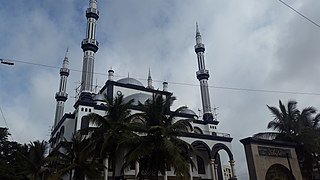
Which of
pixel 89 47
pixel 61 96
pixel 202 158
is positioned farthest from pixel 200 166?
pixel 61 96

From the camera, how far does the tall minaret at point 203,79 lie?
39744mm

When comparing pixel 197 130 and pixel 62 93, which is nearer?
pixel 197 130

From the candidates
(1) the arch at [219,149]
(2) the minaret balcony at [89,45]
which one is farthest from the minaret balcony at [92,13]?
(1) the arch at [219,149]

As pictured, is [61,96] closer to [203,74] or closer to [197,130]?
[197,130]

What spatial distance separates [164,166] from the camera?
18109 millimetres

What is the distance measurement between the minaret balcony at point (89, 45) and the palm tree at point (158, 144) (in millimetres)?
18622

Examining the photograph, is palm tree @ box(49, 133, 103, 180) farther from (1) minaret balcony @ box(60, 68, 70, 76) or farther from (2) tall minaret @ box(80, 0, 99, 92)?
(1) minaret balcony @ box(60, 68, 70, 76)

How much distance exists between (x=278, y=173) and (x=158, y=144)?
12.0 metres

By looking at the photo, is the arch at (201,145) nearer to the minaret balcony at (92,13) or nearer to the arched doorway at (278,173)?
the arched doorway at (278,173)

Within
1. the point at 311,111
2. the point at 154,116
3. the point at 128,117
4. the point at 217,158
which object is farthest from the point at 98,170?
the point at 311,111

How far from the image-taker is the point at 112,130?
62.8 feet

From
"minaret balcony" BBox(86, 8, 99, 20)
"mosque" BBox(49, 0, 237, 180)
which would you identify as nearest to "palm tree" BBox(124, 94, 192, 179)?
"mosque" BBox(49, 0, 237, 180)

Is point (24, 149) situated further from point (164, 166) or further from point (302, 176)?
point (302, 176)

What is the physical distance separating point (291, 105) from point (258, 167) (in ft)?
27.4
